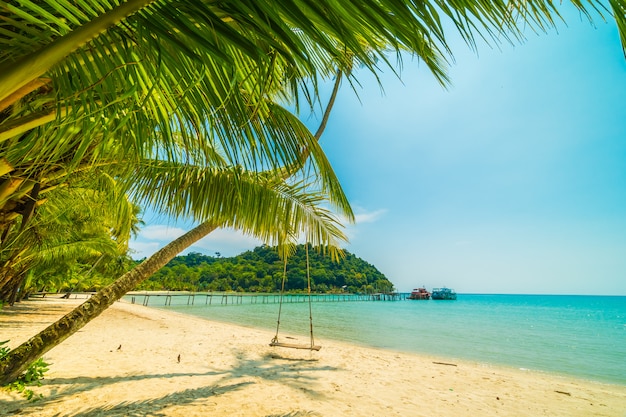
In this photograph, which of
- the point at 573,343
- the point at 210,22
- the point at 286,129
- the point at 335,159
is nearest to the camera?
the point at 210,22

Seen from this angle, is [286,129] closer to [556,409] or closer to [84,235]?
[556,409]

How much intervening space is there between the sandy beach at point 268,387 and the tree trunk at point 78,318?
0.32 meters

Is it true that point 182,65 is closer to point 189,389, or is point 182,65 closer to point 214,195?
point 214,195

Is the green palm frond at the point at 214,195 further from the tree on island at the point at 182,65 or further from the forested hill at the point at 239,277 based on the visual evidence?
the forested hill at the point at 239,277

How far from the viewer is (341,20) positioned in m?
0.63

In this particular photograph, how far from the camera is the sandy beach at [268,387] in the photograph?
12.2ft

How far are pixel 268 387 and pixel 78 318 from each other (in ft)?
9.72

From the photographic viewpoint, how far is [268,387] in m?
4.88

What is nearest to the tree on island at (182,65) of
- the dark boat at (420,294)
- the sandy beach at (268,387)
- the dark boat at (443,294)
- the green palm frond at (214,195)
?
the green palm frond at (214,195)

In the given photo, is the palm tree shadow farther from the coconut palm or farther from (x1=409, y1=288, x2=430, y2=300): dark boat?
(x1=409, y1=288, x2=430, y2=300): dark boat

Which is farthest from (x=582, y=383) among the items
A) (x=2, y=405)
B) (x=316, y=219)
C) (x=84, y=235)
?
(x=84, y=235)

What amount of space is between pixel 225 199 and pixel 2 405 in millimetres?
2822

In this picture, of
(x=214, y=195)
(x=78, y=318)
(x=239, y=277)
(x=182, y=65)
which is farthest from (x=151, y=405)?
(x=239, y=277)

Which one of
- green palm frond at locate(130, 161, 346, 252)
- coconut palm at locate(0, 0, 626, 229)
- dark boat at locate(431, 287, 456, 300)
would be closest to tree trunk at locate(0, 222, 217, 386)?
green palm frond at locate(130, 161, 346, 252)
